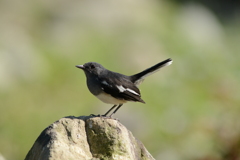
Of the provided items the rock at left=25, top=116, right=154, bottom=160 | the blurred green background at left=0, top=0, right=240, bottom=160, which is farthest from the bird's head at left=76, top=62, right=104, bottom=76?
the blurred green background at left=0, top=0, right=240, bottom=160

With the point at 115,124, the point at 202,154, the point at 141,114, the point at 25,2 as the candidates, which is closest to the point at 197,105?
the point at 141,114

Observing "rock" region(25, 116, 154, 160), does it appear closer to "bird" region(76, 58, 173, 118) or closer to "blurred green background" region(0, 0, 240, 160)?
"bird" region(76, 58, 173, 118)

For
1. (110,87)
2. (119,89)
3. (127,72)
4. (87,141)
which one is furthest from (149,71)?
(127,72)

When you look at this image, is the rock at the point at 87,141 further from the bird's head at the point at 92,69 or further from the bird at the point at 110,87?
the bird's head at the point at 92,69

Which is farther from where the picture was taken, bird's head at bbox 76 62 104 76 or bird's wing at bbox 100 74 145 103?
bird's head at bbox 76 62 104 76

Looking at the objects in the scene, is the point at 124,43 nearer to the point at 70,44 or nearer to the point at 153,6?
the point at 70,44

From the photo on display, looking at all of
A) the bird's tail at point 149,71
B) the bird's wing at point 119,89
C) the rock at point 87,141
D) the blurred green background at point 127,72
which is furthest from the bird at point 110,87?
the blurred green background at point 127,72
